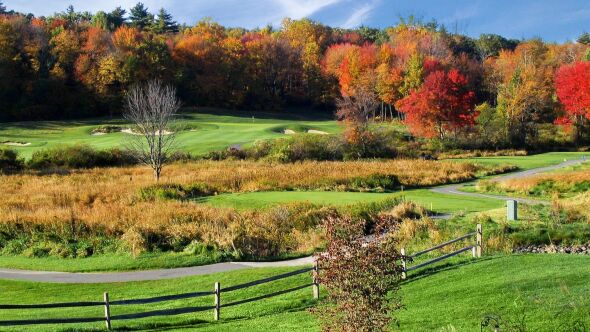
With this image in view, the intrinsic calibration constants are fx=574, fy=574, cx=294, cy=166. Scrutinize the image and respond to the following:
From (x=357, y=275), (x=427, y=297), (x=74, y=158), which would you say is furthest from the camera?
(x=74, y=158)

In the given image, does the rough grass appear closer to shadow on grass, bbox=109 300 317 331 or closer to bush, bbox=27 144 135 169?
bush, bbox=27 144 135 169

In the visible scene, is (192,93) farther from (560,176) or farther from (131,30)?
(560,176)

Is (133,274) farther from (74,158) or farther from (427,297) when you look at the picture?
(74,158)

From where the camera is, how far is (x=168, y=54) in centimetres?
9175

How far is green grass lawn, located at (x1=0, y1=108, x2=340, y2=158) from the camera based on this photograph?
59344 mm

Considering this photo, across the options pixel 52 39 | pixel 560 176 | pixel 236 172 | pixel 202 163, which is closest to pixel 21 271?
pixel 236 172

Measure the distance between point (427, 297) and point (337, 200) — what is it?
17.9 meters

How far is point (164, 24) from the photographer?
124 m

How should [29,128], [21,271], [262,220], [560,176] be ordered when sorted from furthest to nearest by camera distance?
[29,128] < [560,176] < [262,220] < [21,271]

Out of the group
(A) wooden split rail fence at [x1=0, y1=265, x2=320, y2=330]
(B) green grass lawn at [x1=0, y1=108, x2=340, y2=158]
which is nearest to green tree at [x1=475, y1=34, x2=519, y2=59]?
(B) green grass lawn at [x1=0, y1=108, x2=340, y2=158]

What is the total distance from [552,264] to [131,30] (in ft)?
288

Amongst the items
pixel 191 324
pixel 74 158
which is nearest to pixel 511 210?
pixel 191 324

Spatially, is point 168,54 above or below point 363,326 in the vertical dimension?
above

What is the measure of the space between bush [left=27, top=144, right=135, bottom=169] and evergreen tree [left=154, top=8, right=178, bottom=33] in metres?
74.0
